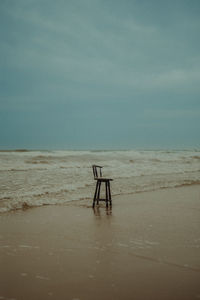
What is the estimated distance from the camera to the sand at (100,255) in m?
2.65

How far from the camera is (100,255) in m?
3.56

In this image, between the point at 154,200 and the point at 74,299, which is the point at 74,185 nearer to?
the point at 154,200

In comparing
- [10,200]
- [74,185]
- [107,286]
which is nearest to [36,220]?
[10,200]

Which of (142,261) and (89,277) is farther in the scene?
(142,261)

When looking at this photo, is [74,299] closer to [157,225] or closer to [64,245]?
[64,245]

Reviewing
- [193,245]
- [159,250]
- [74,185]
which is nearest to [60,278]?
[159,250]

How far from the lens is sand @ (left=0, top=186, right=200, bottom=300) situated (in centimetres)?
265

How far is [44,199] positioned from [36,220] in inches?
104

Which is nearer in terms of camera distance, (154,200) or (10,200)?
(10,200)

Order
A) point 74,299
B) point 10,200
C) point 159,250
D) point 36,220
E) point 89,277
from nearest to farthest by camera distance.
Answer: point 74,299 → point 89,277 → point 159,250 → point 36,220 → point 10,200

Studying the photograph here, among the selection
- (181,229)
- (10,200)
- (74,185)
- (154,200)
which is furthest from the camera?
(74,185)

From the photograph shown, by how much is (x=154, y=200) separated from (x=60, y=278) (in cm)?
584

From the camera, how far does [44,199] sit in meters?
8.29

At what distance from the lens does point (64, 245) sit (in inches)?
156
